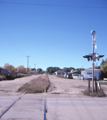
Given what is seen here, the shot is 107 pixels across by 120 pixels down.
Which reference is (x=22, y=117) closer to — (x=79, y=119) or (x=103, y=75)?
(x=79, y=119)

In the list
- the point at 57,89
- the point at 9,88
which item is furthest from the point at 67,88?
the point at 9,88

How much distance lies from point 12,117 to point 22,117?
1.40 ft

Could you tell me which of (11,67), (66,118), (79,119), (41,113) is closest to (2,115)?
(41,113)

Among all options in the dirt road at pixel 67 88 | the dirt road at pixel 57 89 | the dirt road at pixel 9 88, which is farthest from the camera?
the dirt road at pixel 67 88

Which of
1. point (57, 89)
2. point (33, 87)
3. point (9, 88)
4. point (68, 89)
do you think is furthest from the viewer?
point (9, 88)

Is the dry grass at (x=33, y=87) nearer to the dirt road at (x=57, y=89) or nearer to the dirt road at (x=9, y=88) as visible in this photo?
the dirt road at (x=57, y=89)

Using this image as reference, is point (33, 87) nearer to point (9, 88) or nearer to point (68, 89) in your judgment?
point (9, 88)

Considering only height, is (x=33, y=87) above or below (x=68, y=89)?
above

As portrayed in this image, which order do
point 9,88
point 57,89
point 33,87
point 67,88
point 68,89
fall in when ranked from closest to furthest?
point 33,87
point 57,89
point 68,89
point 9,88
point 67,88

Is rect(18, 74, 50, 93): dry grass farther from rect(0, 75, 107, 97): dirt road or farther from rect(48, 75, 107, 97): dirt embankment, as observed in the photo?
rect(48, 75, 107, 97): dirt embankment

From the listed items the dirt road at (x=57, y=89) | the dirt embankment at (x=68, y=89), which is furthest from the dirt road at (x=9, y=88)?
the dirt embankment at (x=68, y=89)

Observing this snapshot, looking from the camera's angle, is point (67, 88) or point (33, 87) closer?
point (33, 87)

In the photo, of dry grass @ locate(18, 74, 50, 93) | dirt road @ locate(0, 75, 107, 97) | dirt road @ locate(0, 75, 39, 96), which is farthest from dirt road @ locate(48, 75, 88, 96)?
dirt road @ locate(0, 75, 39, 96)

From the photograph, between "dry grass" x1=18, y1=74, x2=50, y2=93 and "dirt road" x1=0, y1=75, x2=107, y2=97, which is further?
"dry grass" x1=18, y1=74, x2=50, y2=93
